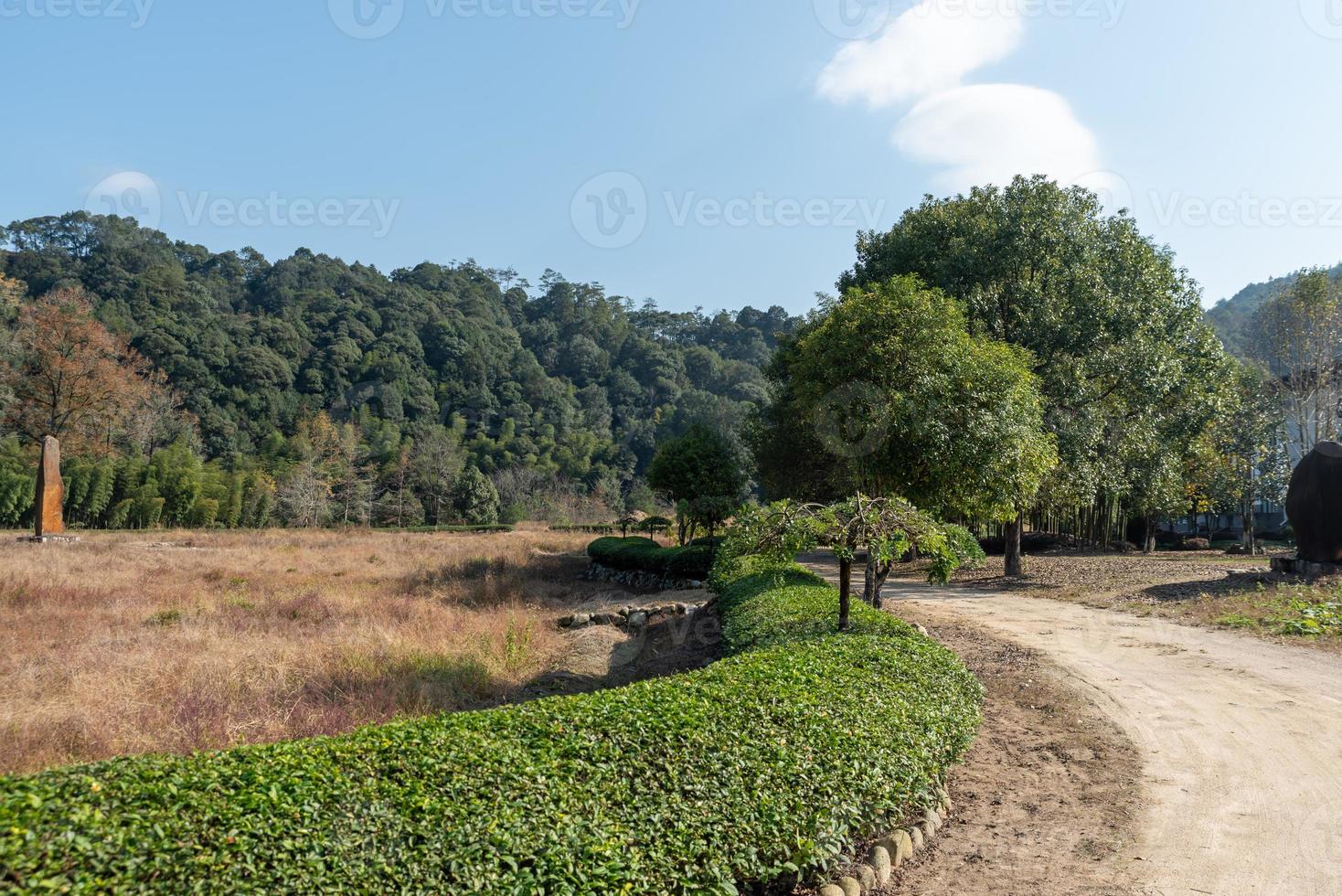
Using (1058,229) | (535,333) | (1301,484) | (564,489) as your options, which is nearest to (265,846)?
(1301,484)

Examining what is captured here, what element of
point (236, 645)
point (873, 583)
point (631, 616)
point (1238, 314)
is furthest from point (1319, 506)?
point (1238, 314)

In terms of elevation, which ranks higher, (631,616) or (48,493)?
(48,493)

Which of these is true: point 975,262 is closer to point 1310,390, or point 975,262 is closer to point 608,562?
point 608,562

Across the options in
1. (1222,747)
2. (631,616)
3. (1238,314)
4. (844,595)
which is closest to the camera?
(1222,747)

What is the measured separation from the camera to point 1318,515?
48.1 feet

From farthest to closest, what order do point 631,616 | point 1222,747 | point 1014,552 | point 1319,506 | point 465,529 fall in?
point 465,529 < point 1014,552 < point 631,616 < point 1319,506 < point 1222,747

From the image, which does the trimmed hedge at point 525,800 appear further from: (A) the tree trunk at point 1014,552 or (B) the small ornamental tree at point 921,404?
(A) the tree trunk at point 1014,552

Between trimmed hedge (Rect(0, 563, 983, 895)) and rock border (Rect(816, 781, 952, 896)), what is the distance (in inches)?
4.9

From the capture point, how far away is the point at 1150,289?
18516mm

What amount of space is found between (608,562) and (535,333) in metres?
61.3

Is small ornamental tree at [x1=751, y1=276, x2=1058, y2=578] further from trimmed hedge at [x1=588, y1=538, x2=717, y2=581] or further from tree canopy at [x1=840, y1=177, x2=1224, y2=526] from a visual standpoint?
trimmed hedge at [x1=588, y1=538, x2=717, y2=581]

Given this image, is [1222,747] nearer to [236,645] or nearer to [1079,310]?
[236,645]

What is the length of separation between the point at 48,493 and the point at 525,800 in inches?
1115

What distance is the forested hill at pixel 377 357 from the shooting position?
2083 inches
